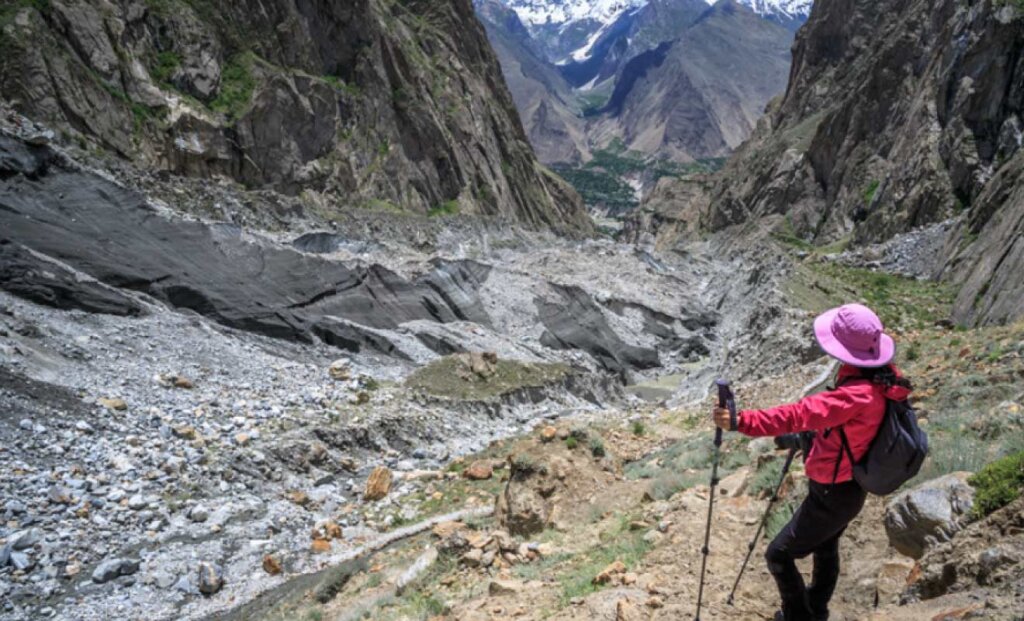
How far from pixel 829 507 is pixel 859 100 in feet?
251

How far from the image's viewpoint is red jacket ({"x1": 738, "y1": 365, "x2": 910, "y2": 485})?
3453mm

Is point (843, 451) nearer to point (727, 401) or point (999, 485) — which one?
point (727, 401)

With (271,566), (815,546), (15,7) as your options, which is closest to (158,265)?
(271,566)

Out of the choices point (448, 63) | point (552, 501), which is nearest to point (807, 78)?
point (448, 63)

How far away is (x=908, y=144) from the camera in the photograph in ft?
168

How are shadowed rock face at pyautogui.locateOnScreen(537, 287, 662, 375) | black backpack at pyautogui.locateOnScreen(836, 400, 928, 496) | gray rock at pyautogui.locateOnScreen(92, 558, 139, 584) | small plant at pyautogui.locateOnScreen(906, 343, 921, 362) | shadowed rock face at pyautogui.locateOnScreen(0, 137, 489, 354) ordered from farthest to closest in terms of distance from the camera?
shadowed rock face at pyautogui.locateOnScreen(537, 287, 662, 375)
shadowed rock face at pyautogui.locateOnScreen(0, 137, 489, 354)
small plant at pyautogui.locateOnScreen(906, 343, 921, 362)
gray rock at pyautogui.locateOnScreen(92, 558, 139, 584)
black backpack at pyautogui.locateOnScreen(836, 400, 928, 496)

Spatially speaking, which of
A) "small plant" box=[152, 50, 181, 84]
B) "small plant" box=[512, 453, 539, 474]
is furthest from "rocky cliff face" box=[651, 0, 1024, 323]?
"small plant" box=[152, 50, 181, 84]

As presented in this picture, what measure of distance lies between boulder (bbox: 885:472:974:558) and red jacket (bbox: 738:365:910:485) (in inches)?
43.0

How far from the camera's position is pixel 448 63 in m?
79.7

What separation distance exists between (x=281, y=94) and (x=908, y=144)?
49479 millimetres

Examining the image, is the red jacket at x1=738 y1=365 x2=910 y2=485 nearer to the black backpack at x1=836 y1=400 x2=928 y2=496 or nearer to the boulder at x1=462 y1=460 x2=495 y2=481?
the black backpack at x1=836 y1=400 x2=928 y2=496

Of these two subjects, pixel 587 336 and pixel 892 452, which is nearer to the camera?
pixel 892 452

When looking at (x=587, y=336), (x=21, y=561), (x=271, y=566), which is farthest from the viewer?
(x=587, y=336)

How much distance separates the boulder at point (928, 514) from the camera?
4.09m
